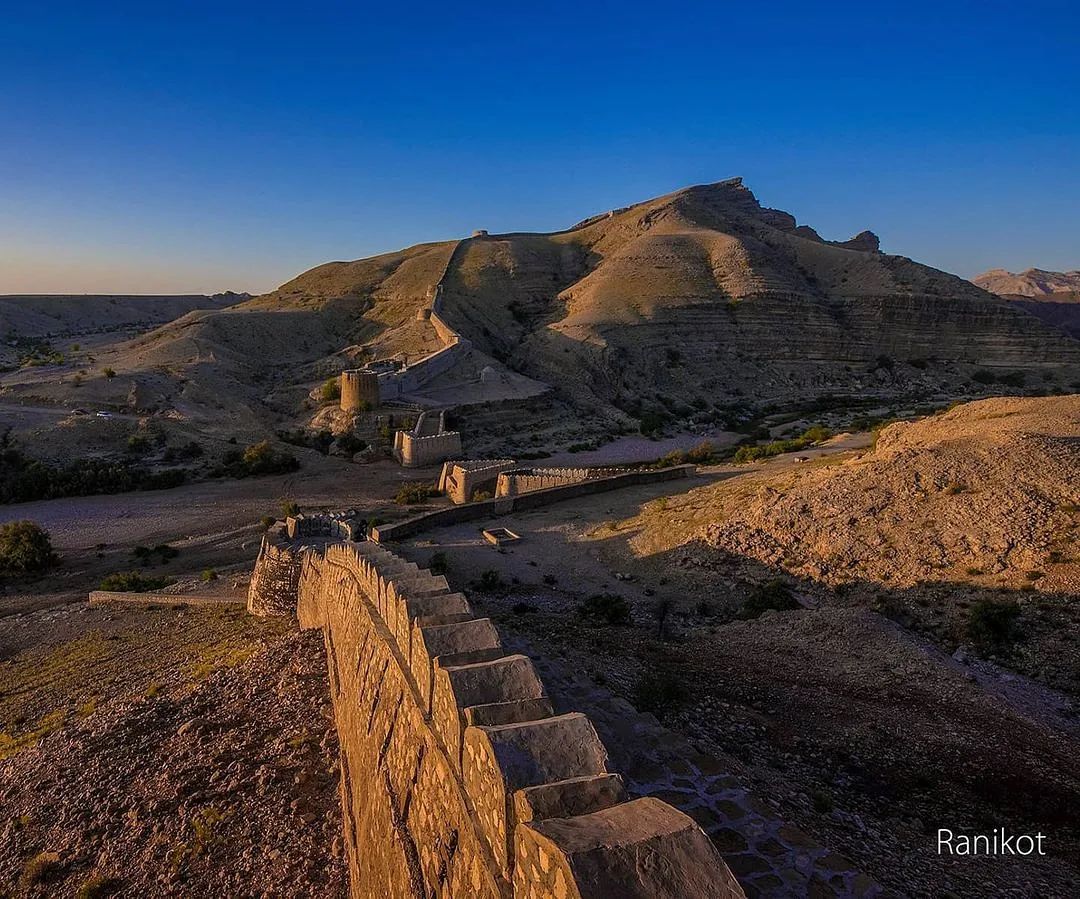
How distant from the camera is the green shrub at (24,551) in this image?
1809cm

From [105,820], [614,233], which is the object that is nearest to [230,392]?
[105,820]

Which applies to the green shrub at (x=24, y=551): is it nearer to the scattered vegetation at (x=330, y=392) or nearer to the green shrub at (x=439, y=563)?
the green shrub at (x=439, y=563)

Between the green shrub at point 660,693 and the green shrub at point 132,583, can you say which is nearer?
the green shrub at point 660,693

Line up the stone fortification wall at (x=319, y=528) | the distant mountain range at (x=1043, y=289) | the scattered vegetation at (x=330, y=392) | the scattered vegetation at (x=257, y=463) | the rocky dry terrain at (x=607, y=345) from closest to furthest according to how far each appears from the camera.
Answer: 1. the stone fortification wall at (x=319, y=528)
2. the scattered vegetation at (x=257, y=463)
3. the rocky dry terrain at (x=607, y=345)
4. the scattered vegetation at (x=330, y=392)
5. the distant mountain range at (x=1043, y=289)

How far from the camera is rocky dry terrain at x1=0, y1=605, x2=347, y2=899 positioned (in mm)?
5523

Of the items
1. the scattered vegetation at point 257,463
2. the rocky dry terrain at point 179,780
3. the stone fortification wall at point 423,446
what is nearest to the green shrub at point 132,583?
the rocky dry terrain at point 179,780

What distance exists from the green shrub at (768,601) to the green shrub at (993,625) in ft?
8.39

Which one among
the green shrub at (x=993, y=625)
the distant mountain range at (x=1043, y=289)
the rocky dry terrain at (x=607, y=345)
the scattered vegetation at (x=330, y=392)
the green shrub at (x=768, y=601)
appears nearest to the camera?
the green shrub at (x=993, y=625)

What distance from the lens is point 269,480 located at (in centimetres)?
2741

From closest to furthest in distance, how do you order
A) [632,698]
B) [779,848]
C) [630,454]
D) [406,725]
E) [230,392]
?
[779,848] < [406,725] < [632,698] < [630,454] < [230,392]

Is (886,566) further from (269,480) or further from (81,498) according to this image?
(81,498)

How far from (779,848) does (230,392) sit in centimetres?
4040

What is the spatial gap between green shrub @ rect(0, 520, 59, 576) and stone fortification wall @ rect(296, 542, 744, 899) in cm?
1754

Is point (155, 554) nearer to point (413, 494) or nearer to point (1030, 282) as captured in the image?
point (413, 494)
